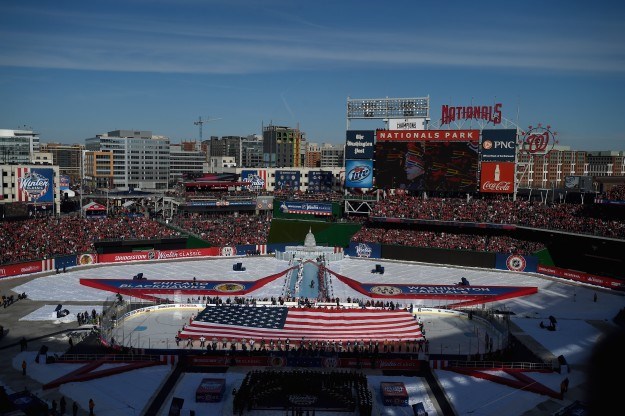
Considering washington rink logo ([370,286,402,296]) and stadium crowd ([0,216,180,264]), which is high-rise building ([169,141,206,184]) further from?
washington rink logo ([370,286,402,296])

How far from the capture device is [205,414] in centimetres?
2609

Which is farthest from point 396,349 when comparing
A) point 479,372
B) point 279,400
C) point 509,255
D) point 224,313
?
point 509,255

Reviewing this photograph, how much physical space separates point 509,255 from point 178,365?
42.7 metres

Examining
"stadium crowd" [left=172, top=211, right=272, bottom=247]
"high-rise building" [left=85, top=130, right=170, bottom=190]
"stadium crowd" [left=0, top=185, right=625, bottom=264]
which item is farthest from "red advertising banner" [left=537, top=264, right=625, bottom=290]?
"high-rise building" [left=85, top=130, right=170, bottom=190]

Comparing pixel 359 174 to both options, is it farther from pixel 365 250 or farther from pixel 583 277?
pixel 583 277

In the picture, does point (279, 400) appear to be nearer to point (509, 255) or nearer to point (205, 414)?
point (205, 414)

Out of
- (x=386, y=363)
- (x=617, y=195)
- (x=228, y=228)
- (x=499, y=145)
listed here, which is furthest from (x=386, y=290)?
(x=228, y=228)

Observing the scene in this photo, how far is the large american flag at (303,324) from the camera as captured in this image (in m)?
35.1

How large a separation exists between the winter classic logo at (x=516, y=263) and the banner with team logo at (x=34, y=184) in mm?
60091

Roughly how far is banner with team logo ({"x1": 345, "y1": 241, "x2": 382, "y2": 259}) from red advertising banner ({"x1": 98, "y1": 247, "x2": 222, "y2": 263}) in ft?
55.3

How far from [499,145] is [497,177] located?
404 cm

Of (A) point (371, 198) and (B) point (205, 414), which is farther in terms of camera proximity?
(A) point (371, 198)

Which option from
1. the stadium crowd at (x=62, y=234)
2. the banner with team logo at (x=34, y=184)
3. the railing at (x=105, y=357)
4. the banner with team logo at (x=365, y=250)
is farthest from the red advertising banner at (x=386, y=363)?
the banner with team logo at (x=34, y=184)

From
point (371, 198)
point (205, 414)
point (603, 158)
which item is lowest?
point (205, 414)
